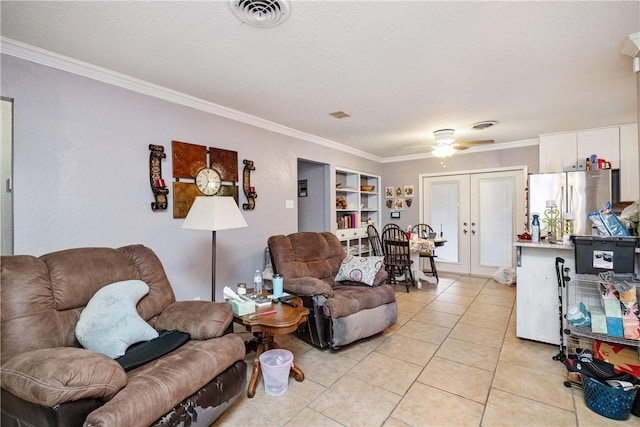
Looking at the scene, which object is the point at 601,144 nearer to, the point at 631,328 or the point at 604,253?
the point at 604,253

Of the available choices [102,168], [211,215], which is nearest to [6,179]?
[102,168]

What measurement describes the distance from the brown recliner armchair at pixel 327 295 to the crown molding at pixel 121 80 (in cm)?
149

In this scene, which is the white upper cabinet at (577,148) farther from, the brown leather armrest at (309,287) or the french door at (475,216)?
the brown leather armrest at (309,287)

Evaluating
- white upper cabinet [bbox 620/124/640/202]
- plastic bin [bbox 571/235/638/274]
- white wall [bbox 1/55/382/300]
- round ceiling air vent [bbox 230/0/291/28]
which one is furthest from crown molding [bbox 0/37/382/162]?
white upper cabinet [bbox 620/124/640/202]

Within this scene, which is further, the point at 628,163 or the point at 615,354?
the point at 628,163

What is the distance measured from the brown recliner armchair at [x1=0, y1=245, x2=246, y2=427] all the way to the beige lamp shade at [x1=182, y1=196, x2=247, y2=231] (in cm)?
42

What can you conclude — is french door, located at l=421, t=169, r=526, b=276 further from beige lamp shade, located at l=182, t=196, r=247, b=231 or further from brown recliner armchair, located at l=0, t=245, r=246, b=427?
brown recliner armchair, located at l=0, t=245, r=246, b=427

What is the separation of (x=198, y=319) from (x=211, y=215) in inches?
30.1

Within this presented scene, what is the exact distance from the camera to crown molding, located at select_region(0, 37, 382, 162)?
6.63 feet

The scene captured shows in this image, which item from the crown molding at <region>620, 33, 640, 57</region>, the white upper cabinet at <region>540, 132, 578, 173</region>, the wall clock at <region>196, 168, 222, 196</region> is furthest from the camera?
the white upper cabinet at <region>540, 132, 578, 173</region>

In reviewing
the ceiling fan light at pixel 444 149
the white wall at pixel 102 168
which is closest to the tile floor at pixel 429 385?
the white wall at pixel 102 168

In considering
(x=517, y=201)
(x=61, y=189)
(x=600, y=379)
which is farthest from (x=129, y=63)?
(x=517, y=201)

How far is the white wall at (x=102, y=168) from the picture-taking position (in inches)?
81.1

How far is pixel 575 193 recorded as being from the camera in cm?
394
